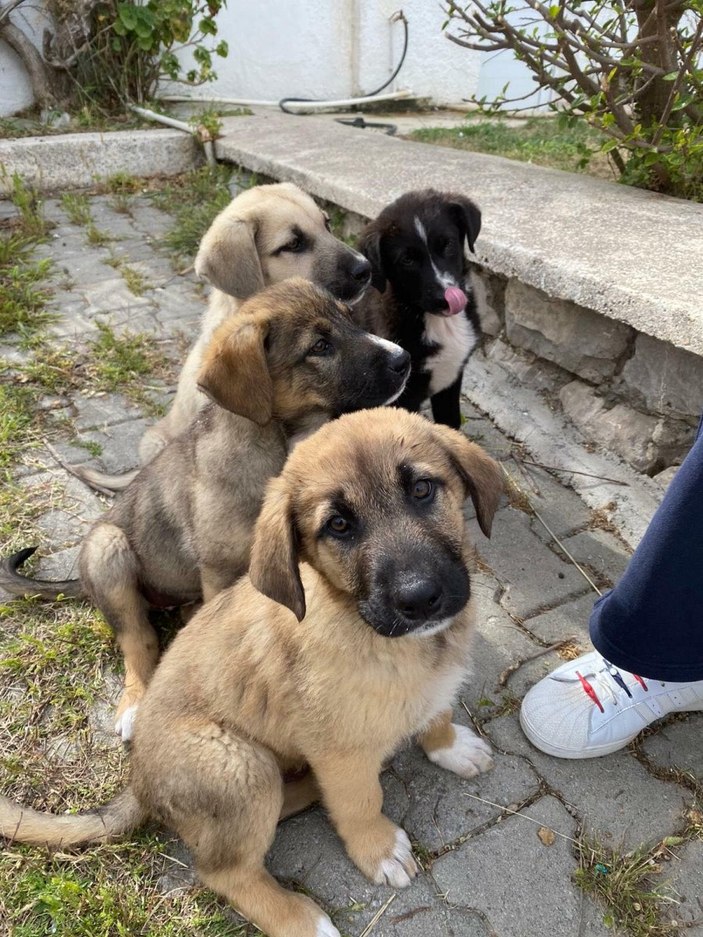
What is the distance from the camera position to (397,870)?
2.29 metres

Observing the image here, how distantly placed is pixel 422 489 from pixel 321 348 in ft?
3.46

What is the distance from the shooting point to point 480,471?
2.18 m

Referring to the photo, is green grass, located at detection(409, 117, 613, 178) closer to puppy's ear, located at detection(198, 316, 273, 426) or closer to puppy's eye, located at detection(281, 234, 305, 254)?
puppy's eye, located at detection(281, 234, 305, 254)

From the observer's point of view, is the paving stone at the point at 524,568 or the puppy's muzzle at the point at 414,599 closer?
the puppy's muzzle at the point at 414,599

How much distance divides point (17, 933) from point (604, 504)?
312 cm

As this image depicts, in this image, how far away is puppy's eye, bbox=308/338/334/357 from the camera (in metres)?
2.89

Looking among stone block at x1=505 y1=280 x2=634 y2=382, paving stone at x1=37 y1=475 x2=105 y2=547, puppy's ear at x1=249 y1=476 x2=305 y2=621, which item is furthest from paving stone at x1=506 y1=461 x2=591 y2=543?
paving stone at x1=37 y1=475 x2=105 y2=547

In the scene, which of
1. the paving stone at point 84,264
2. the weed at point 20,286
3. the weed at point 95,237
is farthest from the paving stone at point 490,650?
the weed at point 95,237

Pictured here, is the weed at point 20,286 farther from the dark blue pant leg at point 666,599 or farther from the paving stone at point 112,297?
the dark blue pant leg at point 666,599

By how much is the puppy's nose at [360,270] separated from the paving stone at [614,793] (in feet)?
7.76

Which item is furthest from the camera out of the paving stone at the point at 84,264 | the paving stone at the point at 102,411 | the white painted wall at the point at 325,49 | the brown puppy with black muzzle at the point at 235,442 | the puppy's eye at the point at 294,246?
the white painted wall at the point at 325,49

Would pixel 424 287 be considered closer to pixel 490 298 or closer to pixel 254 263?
pixel 254 263

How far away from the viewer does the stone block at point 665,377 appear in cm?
345

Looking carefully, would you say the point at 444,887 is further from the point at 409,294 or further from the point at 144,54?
the point at 144,54
